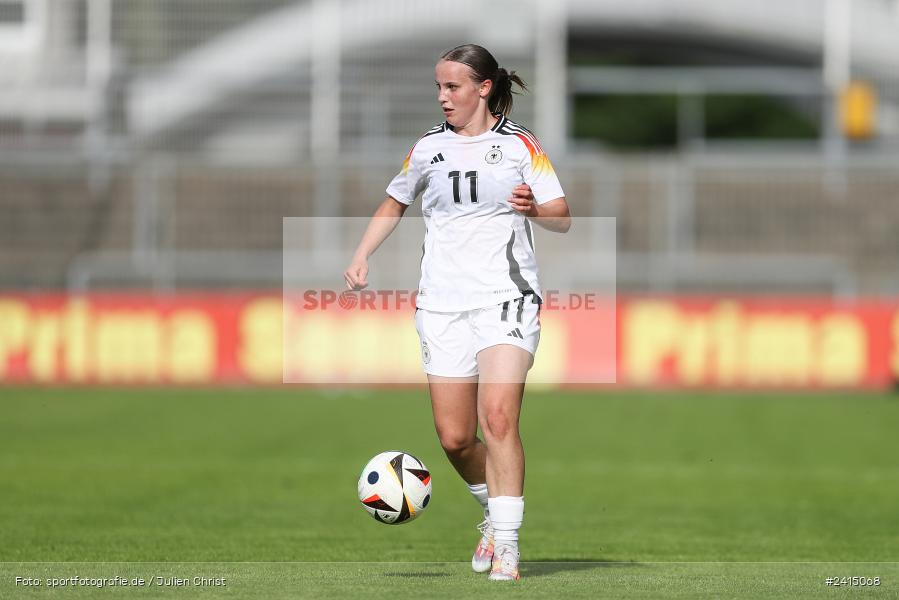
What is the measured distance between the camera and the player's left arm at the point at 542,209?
6.86m

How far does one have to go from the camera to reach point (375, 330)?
21281 millimetres

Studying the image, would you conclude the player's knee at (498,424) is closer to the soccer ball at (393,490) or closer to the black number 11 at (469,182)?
the soccer ball at (393,490)

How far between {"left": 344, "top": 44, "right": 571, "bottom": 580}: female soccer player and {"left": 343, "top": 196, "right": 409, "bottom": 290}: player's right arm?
1 centimetres

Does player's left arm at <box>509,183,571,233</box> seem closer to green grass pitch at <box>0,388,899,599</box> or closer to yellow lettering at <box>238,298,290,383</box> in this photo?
green grass pitch at <box>0,388,899,599</box>

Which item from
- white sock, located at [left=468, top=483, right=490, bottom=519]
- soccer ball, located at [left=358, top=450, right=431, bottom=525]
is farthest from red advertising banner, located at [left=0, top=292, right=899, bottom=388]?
soccer ball, located at [left=358, top=450, right=431, bottom=525]

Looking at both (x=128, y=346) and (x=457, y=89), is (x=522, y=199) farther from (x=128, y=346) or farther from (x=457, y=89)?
(x=128, y=346)

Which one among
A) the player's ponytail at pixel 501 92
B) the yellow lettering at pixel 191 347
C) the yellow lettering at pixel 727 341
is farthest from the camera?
the yellow lettering at pixel 191 347

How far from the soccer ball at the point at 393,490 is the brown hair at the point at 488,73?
5.67 feet

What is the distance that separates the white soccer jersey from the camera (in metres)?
7.02

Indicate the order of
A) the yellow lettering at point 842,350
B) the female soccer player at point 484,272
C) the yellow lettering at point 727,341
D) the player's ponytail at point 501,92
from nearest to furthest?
the female soccer player at point 484,272
the player's ponytail at point 501,92
the yellow lettering at point 842,350
the yellow lettering at point 727,341

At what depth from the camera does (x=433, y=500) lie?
11.4m

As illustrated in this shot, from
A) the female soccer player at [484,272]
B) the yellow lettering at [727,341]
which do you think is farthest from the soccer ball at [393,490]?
the yellow lettering at [727,341]

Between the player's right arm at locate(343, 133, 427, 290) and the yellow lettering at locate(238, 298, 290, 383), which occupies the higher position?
the player's right arm at locate(343, 133, 427, 290)

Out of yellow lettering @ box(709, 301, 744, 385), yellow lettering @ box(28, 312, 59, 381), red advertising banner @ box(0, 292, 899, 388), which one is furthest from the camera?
yellow lettering @ box(28, 312, 59, 381)
